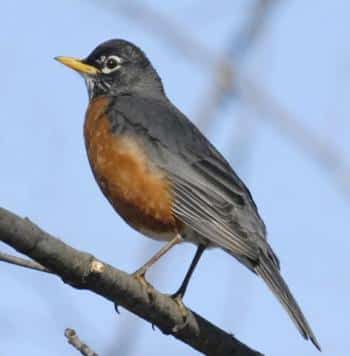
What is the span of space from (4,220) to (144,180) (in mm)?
2580

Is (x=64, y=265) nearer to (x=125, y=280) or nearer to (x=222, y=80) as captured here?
(x=125, y=280)

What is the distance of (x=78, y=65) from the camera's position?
734 cm

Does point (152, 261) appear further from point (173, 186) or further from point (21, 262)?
point (21, 262)

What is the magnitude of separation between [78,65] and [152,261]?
281 cm

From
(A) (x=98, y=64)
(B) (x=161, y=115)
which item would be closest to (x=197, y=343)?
(B) (x=161, y=115)

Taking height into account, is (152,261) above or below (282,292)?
below

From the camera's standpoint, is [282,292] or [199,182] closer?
[282,292]

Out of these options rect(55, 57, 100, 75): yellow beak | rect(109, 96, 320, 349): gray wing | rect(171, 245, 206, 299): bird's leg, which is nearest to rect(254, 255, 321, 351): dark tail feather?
rect(109, 96, 320, 349): gray wing

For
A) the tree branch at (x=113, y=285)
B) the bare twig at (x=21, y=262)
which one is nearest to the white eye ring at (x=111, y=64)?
the tree branch at (x=113, y=285)

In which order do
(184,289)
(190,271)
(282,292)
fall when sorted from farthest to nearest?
(190,271), (184,289), (282,292)

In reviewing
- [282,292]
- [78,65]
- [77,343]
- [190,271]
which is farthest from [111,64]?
[77,343]

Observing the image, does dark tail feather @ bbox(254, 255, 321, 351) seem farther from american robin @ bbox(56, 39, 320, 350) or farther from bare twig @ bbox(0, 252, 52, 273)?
bare twig @ bbox(0, 252, 52, 273)

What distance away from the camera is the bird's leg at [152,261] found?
4.09 metres

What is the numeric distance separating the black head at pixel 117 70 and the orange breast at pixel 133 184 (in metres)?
1.24
